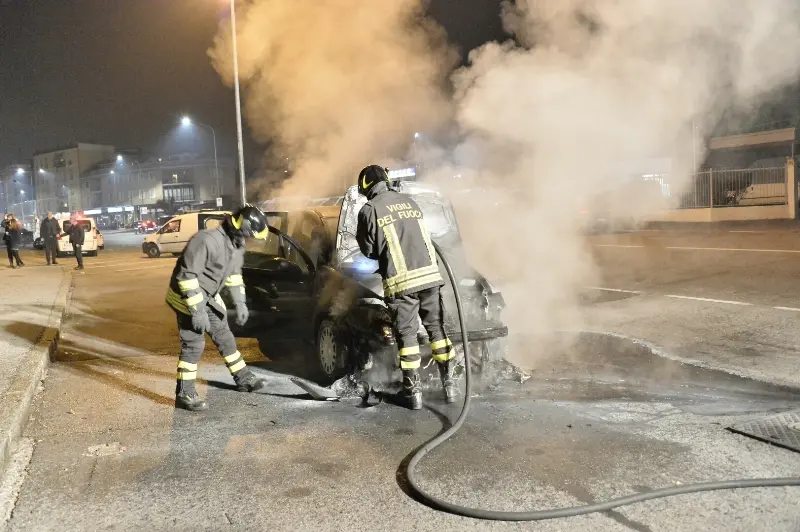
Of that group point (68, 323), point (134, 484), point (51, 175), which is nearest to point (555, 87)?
point (134, 484)

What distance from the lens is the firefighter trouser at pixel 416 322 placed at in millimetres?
5344

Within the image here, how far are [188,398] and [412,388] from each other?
1966 millimetres

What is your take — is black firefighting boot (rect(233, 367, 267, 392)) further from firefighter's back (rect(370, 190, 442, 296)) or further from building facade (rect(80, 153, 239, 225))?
building facade (rect(80, 153, 239, 225))

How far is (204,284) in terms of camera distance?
5.74 metres

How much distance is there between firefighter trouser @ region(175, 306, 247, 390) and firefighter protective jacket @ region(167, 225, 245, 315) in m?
0.09

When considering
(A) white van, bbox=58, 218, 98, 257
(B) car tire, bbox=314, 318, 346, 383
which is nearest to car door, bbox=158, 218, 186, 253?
(A) white van, bbox=58, 218, 98, 257

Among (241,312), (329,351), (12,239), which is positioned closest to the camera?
(241,312)

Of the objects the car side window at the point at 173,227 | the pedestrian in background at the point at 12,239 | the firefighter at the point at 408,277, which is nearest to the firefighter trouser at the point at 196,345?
the firefighter at the point at 408,277

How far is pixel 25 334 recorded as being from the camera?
8.41 metres

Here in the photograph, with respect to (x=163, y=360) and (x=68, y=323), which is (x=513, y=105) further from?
(x=68, y=323)

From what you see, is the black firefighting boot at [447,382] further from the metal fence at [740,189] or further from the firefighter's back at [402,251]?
the metal fence at [740,189]

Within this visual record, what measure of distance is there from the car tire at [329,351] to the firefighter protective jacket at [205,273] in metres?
0.91

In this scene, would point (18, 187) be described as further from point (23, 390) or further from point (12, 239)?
point (23, 390)


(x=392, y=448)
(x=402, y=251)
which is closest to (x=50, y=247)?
(x=402, y=251)
